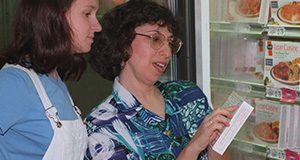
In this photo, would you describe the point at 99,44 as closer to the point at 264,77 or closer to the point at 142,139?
the point at 142,139

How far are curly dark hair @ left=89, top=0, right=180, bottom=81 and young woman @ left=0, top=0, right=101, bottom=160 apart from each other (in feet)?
1.05

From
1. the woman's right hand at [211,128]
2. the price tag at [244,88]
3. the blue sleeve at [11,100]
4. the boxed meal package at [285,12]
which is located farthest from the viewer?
the price tag at [244,88]

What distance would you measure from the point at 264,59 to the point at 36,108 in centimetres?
103

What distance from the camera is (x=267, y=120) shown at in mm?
2018

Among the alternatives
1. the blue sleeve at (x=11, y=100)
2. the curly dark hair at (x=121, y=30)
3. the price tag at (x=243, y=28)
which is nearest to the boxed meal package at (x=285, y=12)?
the price tag at (x=243, y=28)

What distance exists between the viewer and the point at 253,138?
2.10 m

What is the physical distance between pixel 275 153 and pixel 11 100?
113 centimetres

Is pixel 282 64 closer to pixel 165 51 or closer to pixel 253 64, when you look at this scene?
pixel 253 64

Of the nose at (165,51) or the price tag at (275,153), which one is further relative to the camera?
the price tag at (275,153)

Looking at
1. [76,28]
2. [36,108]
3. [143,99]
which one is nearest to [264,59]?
[143,99]

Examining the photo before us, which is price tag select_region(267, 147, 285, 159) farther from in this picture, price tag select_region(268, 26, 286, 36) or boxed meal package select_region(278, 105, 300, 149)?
price tag select_region(268, 26, 286, 36)

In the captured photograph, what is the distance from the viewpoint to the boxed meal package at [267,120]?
1.97m

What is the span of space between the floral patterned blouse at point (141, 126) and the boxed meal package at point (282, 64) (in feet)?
1.16

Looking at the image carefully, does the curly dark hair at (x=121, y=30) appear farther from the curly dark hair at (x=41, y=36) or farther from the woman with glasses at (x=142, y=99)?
the curly dark hair at (x=41, y=36)
